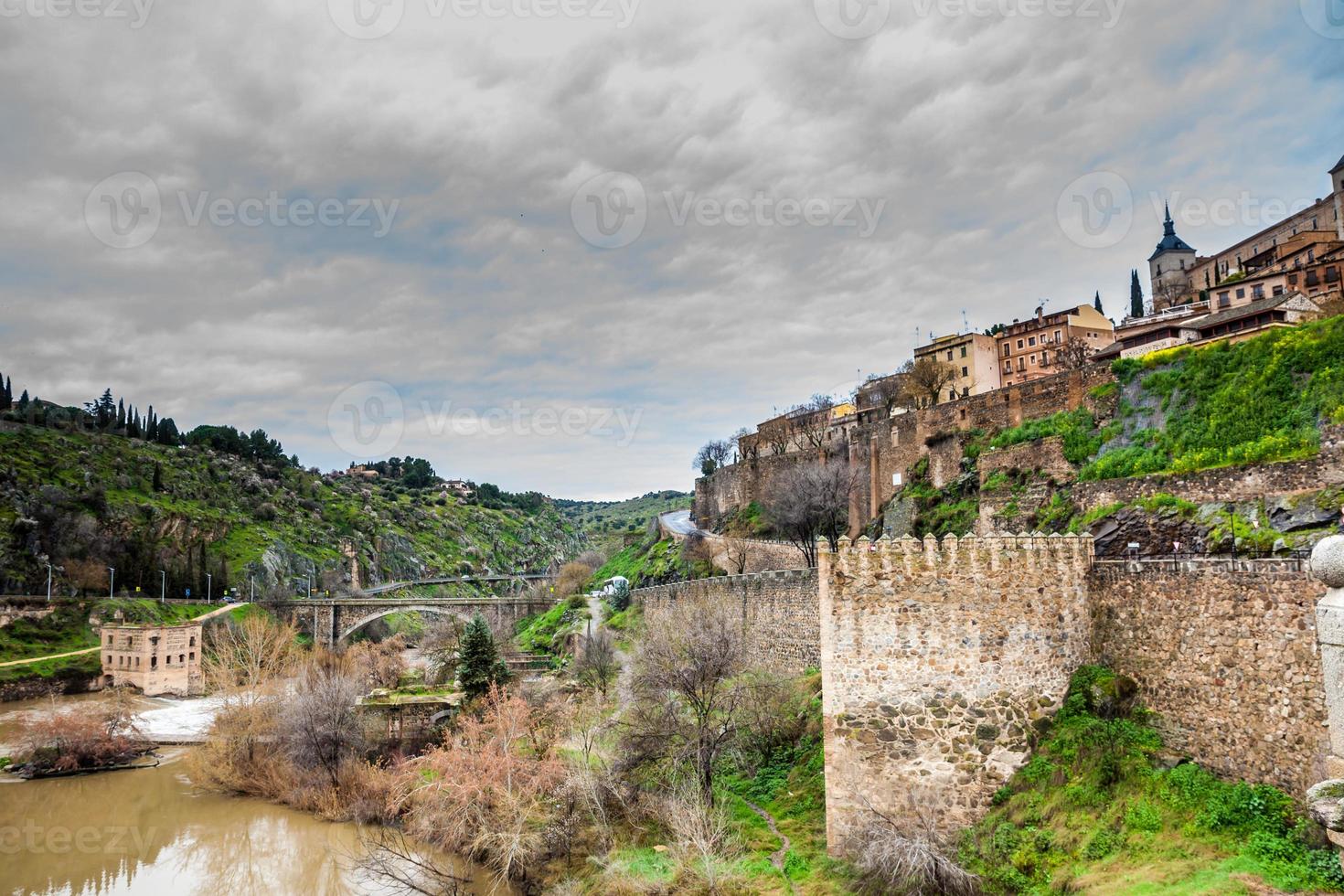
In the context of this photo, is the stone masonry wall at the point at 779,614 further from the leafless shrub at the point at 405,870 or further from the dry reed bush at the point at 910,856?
the leafless shrub at the point at 405,870

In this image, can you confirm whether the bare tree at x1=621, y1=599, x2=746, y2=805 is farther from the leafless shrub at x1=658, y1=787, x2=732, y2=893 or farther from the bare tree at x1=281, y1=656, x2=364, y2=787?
the bare tree at x1=281, y1=656, x2=364, y2=787

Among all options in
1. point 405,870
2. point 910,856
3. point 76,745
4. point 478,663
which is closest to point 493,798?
point 405,870

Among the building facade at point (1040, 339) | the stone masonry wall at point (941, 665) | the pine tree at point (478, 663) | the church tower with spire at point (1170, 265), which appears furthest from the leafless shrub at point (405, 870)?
the church tower with spire at point (1170, 265)

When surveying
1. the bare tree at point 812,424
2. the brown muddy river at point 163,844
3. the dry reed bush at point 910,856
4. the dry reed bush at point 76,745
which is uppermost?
the bare tree at point 812,424

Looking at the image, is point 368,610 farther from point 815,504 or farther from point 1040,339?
A: point 1040,339

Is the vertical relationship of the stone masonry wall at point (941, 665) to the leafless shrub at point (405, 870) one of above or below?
above

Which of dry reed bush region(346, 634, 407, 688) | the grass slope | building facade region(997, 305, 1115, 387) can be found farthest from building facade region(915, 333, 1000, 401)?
the grass slope

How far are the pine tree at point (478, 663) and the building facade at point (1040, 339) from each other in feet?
147

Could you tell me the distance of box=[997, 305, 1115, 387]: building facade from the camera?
62812 millimetres

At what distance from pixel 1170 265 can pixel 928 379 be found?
38576mm

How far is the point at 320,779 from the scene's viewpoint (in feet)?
103

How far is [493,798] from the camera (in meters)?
22.6

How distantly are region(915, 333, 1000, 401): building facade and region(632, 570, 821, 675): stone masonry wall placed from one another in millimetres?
33866

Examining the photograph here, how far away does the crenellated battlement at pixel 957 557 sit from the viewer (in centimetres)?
1405
